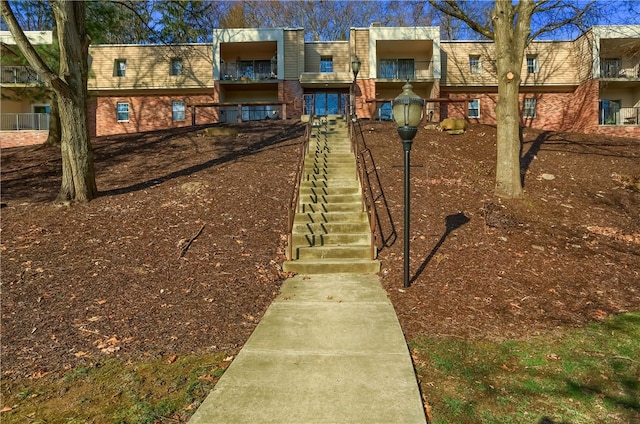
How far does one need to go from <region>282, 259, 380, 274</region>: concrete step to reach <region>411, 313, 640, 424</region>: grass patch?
243 cm

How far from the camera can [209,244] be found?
7070 mm

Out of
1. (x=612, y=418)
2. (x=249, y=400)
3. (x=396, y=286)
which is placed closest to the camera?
(x=612, y=418)

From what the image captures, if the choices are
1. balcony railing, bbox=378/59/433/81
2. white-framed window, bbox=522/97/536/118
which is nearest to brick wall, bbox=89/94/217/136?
balcony railing, bbox=378/59/433/81

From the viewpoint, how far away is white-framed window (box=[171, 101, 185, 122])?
2730 centimetres

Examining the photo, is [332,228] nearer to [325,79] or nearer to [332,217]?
[332,217]

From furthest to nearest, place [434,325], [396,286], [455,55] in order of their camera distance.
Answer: [455,55] → [396,286] → [434,325]

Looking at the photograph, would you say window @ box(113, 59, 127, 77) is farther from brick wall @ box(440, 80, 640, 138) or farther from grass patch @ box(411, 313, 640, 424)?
grass patch @ box(411, 313, 640, 424)

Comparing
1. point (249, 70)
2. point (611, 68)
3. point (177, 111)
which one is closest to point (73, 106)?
point (177, 111)

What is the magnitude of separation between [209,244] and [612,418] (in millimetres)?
5807

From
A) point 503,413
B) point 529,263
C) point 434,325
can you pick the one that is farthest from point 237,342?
point 529,263

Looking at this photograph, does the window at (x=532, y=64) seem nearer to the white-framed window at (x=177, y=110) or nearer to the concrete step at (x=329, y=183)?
the white-framed window at (x=177, y=110)

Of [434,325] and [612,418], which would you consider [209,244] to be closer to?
[434,325]

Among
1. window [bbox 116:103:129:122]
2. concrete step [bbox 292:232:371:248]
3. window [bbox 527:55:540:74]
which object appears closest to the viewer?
concrete step [bbox 292:232:371:248]

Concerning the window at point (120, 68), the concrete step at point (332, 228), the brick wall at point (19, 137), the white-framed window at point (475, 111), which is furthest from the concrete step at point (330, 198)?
the brick wall at point (19, 137)
